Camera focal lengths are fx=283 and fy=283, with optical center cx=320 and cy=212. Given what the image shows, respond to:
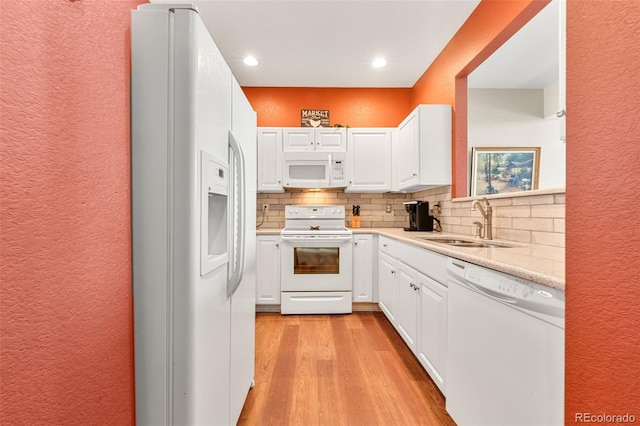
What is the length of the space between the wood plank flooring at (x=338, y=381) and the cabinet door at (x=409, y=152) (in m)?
1.53

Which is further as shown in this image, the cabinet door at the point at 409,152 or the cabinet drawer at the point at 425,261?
the cabinet door at the point at 409,152

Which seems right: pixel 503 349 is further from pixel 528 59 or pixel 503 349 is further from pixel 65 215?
pixel 528 59

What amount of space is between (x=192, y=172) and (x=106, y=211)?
0.78ft

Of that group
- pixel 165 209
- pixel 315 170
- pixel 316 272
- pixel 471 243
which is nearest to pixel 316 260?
pixel 316 272

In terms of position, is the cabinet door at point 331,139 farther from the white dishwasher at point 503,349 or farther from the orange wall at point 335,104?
the white dishwasher at point 503,349

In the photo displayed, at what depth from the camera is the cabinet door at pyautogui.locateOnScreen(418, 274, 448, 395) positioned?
5.10ft

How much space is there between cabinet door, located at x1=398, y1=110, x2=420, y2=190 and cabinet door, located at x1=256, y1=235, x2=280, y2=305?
1541 mm

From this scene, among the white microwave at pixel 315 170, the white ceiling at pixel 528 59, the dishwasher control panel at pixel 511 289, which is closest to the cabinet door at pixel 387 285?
the white microwave at pixel 315 170

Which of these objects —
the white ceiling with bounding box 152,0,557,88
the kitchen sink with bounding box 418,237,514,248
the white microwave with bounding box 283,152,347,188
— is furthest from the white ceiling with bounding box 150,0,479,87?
the kitchen sink with bounding box 418,237,514,248

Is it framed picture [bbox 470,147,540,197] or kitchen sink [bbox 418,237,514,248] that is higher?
framed picture [bbox 470,147,540,197]

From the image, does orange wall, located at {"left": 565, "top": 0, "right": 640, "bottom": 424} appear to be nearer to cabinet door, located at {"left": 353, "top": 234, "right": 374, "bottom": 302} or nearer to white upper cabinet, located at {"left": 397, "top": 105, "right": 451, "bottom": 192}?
white upper cabinet, located at {"left": 397, "top": 105, "right": 451, "bottom": 192}

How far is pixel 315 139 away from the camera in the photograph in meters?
3.43

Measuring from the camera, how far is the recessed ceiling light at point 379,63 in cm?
Result: 301

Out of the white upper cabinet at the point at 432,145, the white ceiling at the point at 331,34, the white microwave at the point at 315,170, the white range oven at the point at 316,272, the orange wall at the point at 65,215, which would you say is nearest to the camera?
the orange wall at the point at 65,215
